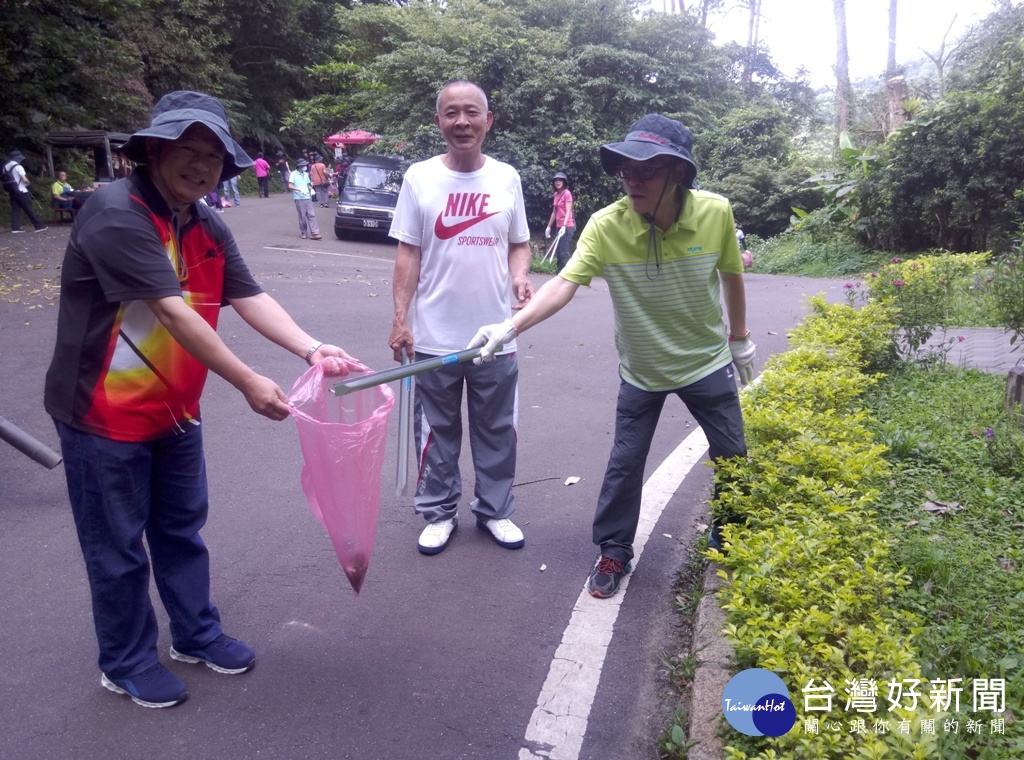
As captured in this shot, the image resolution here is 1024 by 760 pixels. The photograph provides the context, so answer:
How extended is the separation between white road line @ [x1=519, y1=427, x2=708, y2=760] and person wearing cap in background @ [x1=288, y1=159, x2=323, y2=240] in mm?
15099

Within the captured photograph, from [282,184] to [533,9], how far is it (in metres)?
19.0

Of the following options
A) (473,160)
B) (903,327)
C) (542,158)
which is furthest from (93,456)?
(542,158)

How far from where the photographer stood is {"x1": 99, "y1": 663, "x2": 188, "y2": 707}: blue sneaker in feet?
9.11

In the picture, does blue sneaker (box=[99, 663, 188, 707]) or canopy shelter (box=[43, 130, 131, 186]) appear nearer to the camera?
blue sneaker (box=[99, 663, 188, 707])

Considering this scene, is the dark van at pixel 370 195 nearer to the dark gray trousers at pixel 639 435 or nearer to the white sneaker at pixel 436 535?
the white sneaker at pixel 436 535

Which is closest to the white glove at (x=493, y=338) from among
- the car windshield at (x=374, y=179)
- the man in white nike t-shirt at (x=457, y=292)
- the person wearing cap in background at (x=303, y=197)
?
the man in white nike t-shirt at (x=457, y=292)

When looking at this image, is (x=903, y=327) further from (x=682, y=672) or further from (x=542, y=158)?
(x=542, y=158)

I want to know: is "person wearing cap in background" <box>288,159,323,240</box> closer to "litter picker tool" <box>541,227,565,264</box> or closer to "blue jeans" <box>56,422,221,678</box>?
"litter picker tool" <box>541,227,565,264</box>

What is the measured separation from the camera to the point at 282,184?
3741cm

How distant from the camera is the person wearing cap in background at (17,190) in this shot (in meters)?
17.7

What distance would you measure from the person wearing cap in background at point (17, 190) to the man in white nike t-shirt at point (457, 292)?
1727 cm

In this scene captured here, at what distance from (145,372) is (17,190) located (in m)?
18.5

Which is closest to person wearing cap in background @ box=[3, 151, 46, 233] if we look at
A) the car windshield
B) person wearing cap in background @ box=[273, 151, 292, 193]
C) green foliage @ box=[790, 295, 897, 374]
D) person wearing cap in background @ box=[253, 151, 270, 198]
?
the car windshield

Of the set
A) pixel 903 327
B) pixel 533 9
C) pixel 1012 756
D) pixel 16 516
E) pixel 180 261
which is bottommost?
pixel 16 516
